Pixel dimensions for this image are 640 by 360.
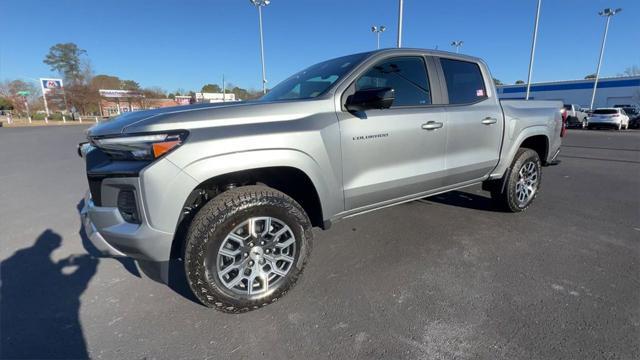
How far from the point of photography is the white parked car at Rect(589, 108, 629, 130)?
72.2 ft

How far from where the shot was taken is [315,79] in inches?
123

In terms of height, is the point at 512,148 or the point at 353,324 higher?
the point at 512,148

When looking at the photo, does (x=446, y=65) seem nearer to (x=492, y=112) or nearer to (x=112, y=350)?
(x=492, y=112)

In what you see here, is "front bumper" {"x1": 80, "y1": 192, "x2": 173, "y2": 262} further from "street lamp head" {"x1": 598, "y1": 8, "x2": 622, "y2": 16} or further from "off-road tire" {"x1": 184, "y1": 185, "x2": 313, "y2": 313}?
"street lamp head" {"x1": 598, "y1": 8, "x2": 622, "y2": 16}

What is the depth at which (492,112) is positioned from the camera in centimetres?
369

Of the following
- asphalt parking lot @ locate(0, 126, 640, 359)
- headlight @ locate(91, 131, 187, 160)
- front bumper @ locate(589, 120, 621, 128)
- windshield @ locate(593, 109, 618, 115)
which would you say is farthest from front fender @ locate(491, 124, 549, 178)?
windshield @ locate(593, 109, 618, 115)

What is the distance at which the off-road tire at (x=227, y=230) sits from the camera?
2117mm

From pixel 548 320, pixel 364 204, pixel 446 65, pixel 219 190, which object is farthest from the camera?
pixel 446 65

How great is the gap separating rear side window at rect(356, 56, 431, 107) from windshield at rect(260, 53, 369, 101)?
187mm

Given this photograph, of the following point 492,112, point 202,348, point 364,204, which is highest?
point 492,112

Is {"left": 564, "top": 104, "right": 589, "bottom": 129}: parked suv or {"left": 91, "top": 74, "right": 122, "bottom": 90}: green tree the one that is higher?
{"left": 91, "top": 74, "right": 122, "bottom": 90}: green tree

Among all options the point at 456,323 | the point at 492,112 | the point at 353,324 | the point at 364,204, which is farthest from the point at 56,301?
the point at 492,112

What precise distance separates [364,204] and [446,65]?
181 cm

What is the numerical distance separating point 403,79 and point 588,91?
5548 cm
